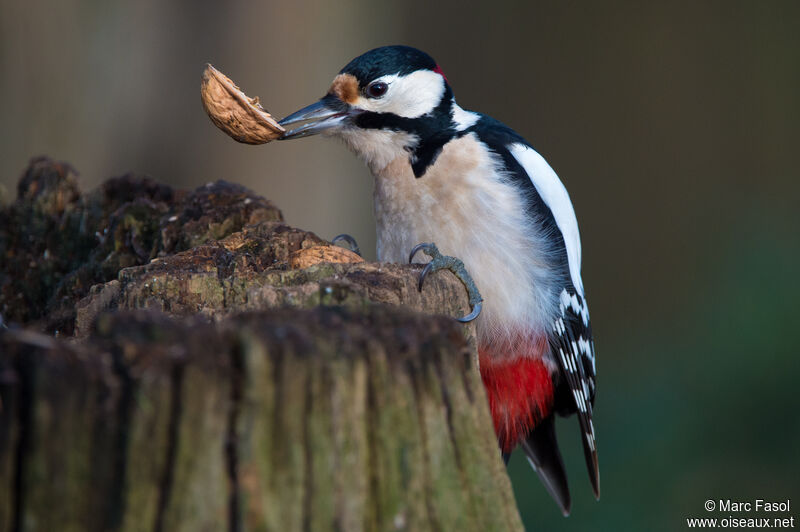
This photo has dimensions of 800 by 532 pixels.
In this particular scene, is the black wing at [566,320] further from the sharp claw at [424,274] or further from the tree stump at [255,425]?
the tree stump at [255,425]

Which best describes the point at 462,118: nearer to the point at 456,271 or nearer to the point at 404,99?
the point at 404,99

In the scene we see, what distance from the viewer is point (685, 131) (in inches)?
254

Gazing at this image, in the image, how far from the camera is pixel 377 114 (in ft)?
8.68

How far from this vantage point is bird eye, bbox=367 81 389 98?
8.66 feet

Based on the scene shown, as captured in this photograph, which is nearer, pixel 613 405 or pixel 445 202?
pixel 445 202

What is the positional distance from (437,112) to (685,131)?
4.33 m

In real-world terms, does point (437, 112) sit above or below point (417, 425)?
above

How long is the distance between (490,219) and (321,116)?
2.11 feet

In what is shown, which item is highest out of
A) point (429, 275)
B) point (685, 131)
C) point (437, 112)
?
point (685, 131)

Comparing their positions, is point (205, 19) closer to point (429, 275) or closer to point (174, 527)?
point (429, 275)

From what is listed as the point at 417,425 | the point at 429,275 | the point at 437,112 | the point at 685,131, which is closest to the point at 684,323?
the point at 685,131

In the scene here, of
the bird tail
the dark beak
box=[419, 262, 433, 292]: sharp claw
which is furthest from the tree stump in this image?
the bird tail

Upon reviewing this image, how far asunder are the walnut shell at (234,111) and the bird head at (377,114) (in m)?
0.26

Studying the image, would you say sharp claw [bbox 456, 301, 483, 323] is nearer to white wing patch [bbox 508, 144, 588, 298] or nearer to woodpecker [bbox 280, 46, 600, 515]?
woodpecker [bbox 280, 46, 600, 515]
